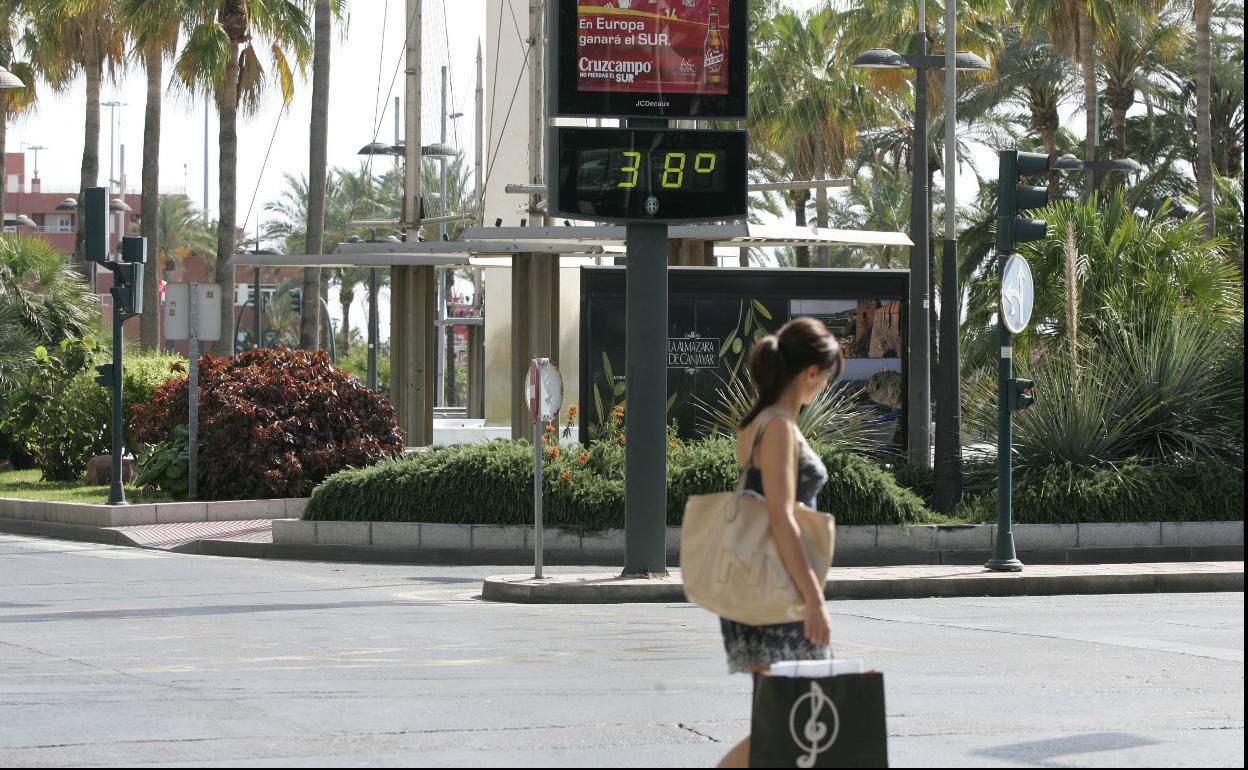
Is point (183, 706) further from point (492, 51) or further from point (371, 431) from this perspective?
point (492, 51)

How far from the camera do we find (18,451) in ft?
108

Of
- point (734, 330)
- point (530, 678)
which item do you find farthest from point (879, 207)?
point (530, 678)

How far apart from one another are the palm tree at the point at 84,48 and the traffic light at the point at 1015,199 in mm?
30832

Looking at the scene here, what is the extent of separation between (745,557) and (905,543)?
1249 centimetres

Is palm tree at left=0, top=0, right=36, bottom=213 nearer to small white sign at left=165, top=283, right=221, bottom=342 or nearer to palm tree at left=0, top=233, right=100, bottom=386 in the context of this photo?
palm tree at left=0, top=233, right=100, bottom=386

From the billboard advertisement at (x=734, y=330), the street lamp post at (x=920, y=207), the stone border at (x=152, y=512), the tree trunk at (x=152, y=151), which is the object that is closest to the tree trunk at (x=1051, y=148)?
the street lamp post at (x=920, y=207)

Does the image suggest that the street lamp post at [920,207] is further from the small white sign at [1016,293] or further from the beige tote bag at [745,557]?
the beige tote bag at [745,557]

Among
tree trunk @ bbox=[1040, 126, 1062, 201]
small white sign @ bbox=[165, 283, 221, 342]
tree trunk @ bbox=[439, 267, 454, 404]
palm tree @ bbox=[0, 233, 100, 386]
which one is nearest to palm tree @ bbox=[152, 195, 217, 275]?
tree trunk @ bbox=[439, 267, 454, 404]

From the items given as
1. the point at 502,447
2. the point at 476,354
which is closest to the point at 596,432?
the point at 502,447

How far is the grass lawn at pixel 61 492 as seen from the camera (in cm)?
2402

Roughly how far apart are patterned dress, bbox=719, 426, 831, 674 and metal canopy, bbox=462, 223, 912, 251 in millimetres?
20491

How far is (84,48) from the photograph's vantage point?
1809 inches

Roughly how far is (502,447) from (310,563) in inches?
96.4

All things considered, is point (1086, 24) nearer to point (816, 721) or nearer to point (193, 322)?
point (193, 322)
